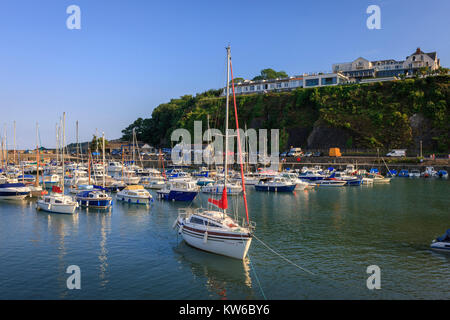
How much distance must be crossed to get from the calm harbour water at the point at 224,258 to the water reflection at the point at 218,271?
0.21ft

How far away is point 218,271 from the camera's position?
72.3ft

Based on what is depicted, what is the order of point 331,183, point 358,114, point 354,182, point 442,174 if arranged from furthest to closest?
point 358,114 → point 442,174 → point 354,182 → point 331,183

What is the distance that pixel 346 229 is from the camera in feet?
109

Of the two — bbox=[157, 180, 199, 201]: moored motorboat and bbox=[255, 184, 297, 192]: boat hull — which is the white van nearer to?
bbox=[255, 184, 297, 192]: boat hull

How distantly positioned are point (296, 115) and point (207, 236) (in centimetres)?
10344

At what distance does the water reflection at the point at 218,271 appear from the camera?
19594 mm

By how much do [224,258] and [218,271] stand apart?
2.09 metres

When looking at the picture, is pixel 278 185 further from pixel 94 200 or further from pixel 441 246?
pixel 441 246

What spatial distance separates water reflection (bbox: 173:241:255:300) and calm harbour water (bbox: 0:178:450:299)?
65 millimetres

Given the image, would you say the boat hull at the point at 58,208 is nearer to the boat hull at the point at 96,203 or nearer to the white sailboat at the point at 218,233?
the boat hull at the point at 96,203

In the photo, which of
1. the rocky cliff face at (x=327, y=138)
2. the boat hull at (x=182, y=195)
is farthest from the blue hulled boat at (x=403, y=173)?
the boat hull at (x=182, y=195)

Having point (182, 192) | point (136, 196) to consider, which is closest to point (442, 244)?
point (182, 192)

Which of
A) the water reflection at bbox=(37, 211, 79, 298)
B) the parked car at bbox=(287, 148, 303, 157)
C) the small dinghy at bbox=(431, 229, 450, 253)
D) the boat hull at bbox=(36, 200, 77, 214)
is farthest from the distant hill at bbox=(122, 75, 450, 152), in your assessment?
the small dinghy at bbox=(431, 229, 450, 253)
